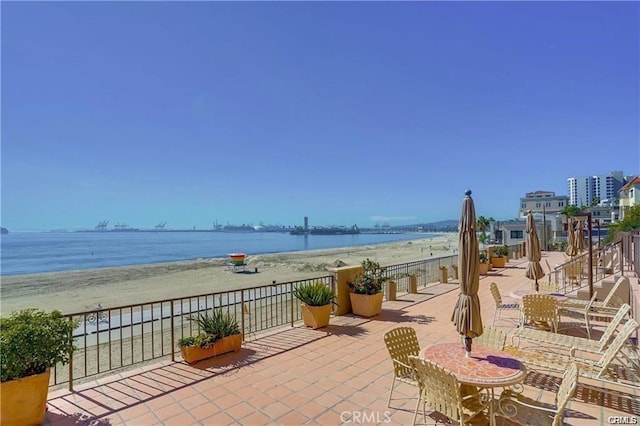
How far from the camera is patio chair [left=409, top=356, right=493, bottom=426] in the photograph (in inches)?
101

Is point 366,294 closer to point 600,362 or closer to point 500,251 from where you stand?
point 600,362

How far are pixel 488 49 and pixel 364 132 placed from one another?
54.5 ft

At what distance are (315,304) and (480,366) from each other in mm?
3889

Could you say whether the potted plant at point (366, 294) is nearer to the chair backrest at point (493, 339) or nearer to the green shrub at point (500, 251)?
the chair backrest at point (493, 339)

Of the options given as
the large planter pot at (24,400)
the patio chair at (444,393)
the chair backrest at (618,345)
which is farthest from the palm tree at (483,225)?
the large planter pot at (24,400)

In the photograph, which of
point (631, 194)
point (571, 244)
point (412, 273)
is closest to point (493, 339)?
point (412, 273)

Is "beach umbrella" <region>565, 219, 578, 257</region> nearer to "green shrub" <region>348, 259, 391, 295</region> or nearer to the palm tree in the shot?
"green shrub" <region>348, 259, 391, 295</region>

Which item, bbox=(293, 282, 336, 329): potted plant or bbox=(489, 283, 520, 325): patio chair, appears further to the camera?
bbox=(489, 283, 520, 325): patio chair

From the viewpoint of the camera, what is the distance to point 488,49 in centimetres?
1056

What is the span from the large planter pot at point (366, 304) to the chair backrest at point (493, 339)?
327cm

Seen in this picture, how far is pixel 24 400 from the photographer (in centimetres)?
320

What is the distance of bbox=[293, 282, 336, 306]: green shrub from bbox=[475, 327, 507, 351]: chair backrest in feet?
10.3

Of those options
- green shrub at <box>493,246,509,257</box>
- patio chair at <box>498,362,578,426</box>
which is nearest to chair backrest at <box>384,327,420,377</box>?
patio chair at <box>498,362,578,426</box>

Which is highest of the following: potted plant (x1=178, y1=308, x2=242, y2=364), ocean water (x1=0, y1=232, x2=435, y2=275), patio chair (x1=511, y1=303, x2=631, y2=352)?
patio chair (x1=511, y1=303, x2=631, y2=352)
